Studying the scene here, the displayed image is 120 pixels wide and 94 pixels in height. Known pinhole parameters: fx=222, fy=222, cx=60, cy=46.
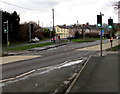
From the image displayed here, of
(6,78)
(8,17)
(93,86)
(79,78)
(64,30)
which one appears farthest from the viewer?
(64,30)

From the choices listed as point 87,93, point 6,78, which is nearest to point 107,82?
point 87,93

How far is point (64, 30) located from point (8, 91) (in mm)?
116386

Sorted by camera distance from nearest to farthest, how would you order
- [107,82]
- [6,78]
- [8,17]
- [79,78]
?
[107,82] → [79,78] → [6,78] → [8,17]

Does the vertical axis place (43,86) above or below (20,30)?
below

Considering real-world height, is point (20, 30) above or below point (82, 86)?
above

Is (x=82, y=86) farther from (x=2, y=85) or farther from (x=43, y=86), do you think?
(x=2, y=85)

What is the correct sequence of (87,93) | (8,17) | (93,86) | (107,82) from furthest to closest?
(8,17)
(107,82)
(93,86)
(87,93)

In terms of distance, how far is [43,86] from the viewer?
9.33 m

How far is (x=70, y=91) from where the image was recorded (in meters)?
7.84

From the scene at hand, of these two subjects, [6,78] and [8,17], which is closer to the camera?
[6,78]

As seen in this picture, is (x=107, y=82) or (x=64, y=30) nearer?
(x=107, y=82)

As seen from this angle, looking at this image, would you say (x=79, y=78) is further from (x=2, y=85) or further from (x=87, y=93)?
(x=2, y=85)

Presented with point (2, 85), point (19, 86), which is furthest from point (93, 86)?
point (2, 85)

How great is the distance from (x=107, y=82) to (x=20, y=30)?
173 ft
